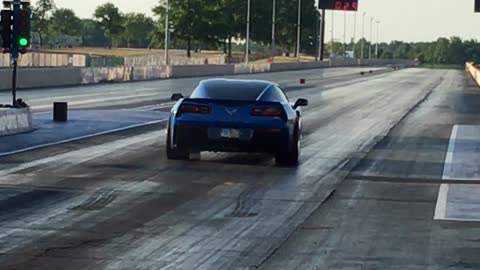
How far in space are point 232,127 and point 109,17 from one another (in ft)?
480

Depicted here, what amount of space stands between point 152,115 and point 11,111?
8043 mm

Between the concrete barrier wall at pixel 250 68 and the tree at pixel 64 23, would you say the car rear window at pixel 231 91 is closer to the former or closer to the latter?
the concrete barrier wall at pixel 250 68

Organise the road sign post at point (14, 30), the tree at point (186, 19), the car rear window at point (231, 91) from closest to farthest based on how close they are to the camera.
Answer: the car rear window at point (231, 91) < the road sign post at point (14, 30) < the tree at point (186, 19)

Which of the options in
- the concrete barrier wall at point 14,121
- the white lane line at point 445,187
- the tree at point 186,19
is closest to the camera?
the white lane line at point 445,187

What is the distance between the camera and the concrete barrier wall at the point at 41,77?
152ft

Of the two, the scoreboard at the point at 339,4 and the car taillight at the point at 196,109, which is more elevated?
the scoreboard at the point at 339,4

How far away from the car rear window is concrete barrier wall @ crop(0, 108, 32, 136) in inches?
Result: 239

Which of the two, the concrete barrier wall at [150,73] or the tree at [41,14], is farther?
the tree at [41,14]

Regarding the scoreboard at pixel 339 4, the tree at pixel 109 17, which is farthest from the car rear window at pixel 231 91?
the tree at pixel 109 17

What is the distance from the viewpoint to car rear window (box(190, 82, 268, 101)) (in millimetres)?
17328

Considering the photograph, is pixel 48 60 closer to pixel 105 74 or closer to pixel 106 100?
pixel 105 74

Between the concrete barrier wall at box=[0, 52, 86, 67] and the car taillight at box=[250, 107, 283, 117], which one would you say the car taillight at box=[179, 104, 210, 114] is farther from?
the concrete barrier wall at box=[0, 52, 86, 67]

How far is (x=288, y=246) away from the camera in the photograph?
9.98m

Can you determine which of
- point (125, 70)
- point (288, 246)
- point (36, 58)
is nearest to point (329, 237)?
point (288, 246)
